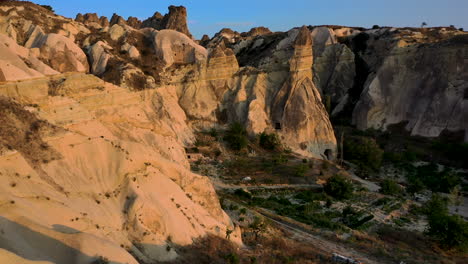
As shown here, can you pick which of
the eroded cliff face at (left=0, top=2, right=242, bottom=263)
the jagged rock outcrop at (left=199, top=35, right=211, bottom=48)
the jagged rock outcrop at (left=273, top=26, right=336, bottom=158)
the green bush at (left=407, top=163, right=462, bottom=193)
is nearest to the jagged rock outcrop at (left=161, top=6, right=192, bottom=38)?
the jagged rock outcrop at (left=199, top=35, right=211, bottom=48)

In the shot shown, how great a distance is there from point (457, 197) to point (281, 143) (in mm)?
14681

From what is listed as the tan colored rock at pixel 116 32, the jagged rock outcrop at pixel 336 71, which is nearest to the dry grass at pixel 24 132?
the tan colored rock at pixel 116 32

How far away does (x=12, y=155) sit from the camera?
1244 cm

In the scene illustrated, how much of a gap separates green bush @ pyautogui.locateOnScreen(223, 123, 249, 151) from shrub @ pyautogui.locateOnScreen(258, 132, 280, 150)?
64.3 inches

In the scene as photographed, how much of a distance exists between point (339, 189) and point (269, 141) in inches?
369

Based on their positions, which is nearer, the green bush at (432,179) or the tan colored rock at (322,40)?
the green bush at (432,179)

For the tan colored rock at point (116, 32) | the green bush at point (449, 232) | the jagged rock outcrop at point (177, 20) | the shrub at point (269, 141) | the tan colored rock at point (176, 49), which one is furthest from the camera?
the jagged rock outcrop at point (177, 20)

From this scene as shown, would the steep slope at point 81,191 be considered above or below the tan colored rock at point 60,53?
below

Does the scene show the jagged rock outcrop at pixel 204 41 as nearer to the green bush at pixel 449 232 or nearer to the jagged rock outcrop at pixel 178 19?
the jagged rock outcrop at pixel 178 19

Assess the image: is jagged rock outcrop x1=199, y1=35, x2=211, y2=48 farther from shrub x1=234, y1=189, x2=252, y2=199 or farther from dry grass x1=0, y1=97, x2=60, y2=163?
dry grass x1=0, y1=97, x2=60, y2=163

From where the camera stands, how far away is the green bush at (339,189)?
2677cm

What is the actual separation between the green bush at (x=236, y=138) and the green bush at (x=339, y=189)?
346 inches

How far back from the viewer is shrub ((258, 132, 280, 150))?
3462 cm

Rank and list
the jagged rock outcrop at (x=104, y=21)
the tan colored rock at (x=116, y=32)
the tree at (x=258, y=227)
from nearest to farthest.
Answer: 1. the tree at (x=258, y=227)
2. the tan colored rock at (x=116, y=32)
3. the jagged rock outcrop at (x=104, y=21)
